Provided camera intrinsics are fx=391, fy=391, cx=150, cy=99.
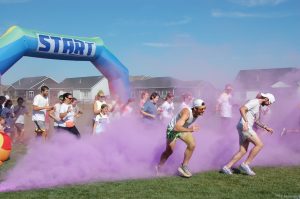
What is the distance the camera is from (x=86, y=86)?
A: 65.2 meters

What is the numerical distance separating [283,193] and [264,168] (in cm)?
211

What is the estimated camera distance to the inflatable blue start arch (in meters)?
11.1

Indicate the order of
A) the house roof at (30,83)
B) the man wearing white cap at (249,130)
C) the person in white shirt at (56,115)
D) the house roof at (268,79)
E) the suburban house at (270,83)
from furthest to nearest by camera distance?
the house roof at (30,83)
the house roof at (268,79)
the suburban house at (270,83)
the person in white shirt at (56,115)
the man wearing white cap at (249,130)

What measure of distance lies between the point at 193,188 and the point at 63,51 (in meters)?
8.17

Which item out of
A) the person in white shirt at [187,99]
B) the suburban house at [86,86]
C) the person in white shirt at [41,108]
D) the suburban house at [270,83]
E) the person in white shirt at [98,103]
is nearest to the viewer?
the person in white shirt at [41,108]

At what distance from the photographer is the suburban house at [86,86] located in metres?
Answer: 64.5

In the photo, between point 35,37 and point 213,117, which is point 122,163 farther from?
point 35,37

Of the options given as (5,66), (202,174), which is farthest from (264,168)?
(5,66)

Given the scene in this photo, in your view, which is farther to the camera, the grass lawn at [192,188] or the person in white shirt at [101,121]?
the person in white shirt at [101,121]

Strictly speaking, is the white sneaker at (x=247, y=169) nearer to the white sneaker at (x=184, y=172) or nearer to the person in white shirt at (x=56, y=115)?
the white sneaker at (x=184, y=172)

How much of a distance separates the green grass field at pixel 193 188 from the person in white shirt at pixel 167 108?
4.35m

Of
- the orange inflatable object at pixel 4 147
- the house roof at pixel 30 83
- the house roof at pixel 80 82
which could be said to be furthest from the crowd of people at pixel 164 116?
the house roof at pixel 30 83

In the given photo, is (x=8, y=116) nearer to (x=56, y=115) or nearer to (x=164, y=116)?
(x=56, y=115)

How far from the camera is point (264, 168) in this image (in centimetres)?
779
